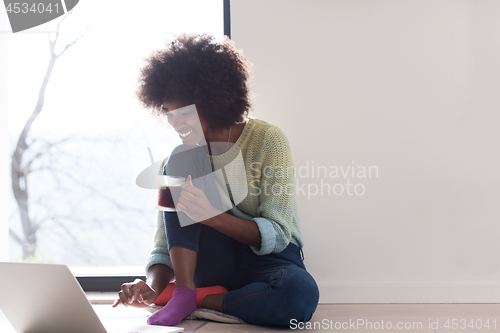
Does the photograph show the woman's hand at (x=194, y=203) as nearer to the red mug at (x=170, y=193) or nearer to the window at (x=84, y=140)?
the red mug at (x=170, y=193)

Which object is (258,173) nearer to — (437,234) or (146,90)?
(146,90)

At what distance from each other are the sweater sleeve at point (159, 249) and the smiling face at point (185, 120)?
16cm

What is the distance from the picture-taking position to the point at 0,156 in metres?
1.70

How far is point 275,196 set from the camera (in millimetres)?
1136

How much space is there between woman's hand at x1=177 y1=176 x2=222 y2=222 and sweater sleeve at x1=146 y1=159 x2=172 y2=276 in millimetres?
321

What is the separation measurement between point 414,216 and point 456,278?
27 centimetres

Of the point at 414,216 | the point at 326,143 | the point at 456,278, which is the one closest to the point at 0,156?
the point at 326,143

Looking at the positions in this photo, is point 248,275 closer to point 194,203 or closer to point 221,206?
point 221,206

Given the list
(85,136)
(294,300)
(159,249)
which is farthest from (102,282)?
(294,300)

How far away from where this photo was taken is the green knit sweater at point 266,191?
1095mm

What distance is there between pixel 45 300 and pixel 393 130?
4.05 feet

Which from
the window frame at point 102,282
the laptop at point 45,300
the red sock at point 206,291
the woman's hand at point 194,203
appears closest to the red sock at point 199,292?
the red sock at point 206,291

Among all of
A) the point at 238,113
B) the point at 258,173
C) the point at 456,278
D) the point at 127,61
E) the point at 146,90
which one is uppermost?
the point at 127,61

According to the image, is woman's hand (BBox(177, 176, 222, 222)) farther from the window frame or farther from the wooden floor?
the window frame
